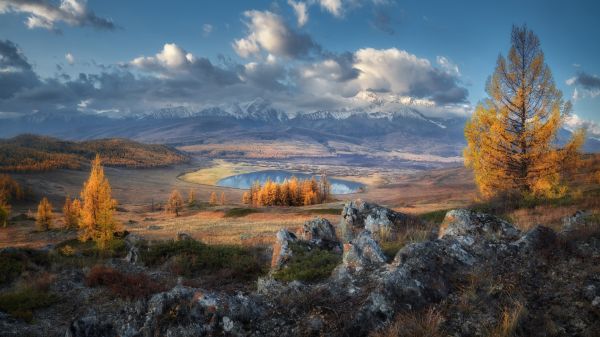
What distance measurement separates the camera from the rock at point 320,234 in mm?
15883

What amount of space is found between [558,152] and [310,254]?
23838 millimetres

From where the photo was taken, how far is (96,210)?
102ft

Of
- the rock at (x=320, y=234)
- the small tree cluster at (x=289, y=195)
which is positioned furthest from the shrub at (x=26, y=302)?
the small tree cluster at (x=289, y=195)

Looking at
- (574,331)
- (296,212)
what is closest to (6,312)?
(574,331)

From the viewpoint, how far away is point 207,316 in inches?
273

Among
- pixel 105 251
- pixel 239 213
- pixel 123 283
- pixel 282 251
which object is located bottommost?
pixel 239 213

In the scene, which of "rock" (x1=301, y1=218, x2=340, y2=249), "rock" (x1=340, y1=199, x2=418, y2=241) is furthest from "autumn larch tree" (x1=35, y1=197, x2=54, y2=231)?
"rock" (x1=301, y1=218, x2=340, y2=249)

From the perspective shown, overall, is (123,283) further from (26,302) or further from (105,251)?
(105,251)

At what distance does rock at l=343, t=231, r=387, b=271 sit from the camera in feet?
30.6

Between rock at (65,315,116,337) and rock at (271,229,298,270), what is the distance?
20.0 ft

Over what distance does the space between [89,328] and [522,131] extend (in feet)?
96.8

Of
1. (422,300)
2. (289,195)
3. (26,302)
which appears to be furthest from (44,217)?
(422,300)

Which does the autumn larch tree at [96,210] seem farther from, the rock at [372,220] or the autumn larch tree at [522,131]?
the autumn larch tree at [522,131]

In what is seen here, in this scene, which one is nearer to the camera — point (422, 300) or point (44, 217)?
point (422, 300)
